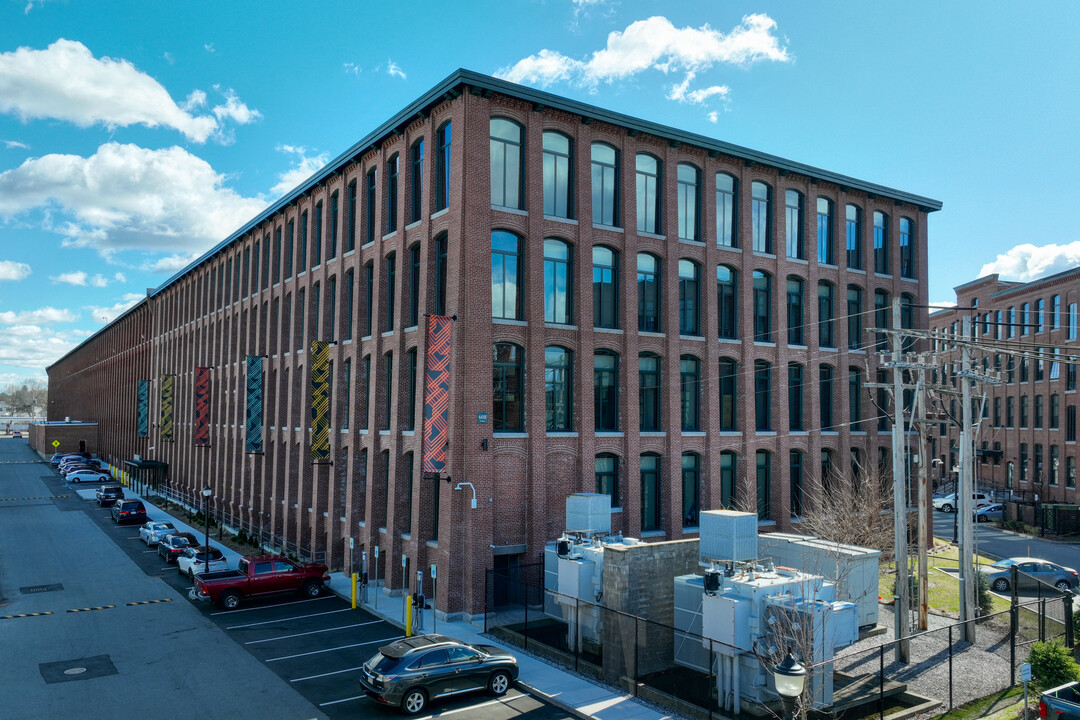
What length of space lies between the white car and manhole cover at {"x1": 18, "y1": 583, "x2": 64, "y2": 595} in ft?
165

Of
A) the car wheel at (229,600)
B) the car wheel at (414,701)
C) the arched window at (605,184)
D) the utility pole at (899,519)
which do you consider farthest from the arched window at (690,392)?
the car wheel at (229,600)

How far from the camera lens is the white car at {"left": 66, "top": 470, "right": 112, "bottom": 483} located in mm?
77625

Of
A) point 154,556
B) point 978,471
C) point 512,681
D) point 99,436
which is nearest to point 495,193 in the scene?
point 512,681

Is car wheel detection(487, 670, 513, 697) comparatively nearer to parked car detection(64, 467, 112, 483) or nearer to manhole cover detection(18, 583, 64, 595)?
manhole cover detection(18, 583, 64, 595)

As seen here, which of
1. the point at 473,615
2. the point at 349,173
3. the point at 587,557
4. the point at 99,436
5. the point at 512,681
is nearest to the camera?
the point at 512,681

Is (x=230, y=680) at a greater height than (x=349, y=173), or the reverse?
(x=349, y=173)

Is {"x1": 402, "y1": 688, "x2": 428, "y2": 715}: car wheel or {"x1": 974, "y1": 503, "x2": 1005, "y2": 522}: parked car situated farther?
{"x1": 974, "y1": 503, "x2": 1005, "y2": 522}: parked car

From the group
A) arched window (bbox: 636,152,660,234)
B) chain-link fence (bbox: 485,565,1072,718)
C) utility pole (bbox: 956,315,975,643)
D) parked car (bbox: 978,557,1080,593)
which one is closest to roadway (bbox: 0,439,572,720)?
chain-link fence (bbox: 485,565,1072,718)

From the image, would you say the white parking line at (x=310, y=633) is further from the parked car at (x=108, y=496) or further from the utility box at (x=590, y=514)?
the parked car at (x=108, y=496)

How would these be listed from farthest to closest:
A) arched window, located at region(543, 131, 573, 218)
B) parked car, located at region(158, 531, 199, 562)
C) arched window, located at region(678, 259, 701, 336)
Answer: parked car, located at region(158, 531, 199, 562)
arched window, located at region(678, 259, 701, 336)
arched window, located at region(543, 131, 573, 218)

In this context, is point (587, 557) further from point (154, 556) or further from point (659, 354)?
point (154, 556)

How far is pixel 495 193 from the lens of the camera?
97.6 feet

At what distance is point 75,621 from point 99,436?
97.7 meters

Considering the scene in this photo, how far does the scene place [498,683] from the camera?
20.6 meters
